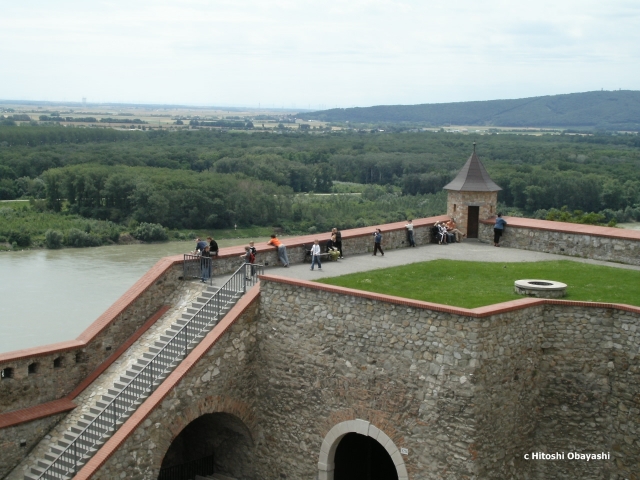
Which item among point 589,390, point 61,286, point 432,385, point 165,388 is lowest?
point 61,286

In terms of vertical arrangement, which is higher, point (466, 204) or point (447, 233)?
point (466, 204)

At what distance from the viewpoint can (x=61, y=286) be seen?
34000 mm

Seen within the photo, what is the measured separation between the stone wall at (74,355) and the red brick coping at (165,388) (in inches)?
75.2

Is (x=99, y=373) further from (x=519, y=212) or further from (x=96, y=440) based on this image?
(x=519, y=212)

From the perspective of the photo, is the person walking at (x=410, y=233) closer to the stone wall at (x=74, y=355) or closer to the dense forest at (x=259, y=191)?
the stone wall at (x=74, y=355)

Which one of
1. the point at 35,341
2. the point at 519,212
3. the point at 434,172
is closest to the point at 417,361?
the point at 35,341

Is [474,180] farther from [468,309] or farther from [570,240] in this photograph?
[468,309]

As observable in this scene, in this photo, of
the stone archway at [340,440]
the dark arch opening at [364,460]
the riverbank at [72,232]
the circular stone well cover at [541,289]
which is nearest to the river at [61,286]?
the riverbank at [72,232]

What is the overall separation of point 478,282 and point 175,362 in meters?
4.99

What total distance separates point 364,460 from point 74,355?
492 cm

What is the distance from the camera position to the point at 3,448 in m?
12.9

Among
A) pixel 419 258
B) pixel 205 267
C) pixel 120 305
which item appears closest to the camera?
pixel 120 305

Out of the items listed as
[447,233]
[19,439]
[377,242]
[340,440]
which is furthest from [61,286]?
[340,440]

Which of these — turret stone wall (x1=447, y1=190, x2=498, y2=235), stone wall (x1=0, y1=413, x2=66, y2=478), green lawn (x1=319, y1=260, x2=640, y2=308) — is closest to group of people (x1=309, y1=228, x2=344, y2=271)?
green lawn (x1=319, y1=260, x2=640, y2=308)
